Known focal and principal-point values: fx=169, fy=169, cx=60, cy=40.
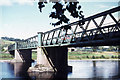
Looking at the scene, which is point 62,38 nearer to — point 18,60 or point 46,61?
point 46,61

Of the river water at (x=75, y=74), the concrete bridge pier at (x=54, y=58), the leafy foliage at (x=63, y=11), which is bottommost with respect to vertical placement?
the river water at (x=75, y=74)

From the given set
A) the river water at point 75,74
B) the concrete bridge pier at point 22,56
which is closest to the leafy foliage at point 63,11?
the river water at point 75,74

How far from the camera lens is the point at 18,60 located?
234 ft

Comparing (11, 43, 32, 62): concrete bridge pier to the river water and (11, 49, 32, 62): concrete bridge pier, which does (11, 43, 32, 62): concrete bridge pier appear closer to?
(11, 49, 32, 62): concrete bridge pier

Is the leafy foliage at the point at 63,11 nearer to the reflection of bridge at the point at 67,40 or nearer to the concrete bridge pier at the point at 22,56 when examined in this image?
the reflection of bridge at the point at 67,40

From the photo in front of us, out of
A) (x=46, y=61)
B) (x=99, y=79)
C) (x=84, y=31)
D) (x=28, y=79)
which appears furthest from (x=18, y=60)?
(x=84, y=31)

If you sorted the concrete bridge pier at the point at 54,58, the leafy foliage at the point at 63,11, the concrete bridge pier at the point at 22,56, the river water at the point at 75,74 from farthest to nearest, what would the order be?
1. the concrete bridge pier at the point at 22,56
2. the concrete bridge pier at the point at 54,58
3. the river water at the point at 75,74
4. the leafy foliage at the point at 63,11

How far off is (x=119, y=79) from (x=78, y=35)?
427 inches

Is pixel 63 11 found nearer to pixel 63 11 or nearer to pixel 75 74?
pixel 63 11

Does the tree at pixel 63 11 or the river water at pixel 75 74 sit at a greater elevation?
the tree at pixel 63 11

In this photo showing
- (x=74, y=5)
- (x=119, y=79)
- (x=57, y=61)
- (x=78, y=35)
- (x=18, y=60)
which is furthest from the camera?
(x=18, y=60)

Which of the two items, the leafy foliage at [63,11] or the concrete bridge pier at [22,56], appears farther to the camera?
the concrete bridge pier at [22,56]

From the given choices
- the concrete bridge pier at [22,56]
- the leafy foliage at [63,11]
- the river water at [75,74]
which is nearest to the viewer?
the leafy foliage at [63,11]

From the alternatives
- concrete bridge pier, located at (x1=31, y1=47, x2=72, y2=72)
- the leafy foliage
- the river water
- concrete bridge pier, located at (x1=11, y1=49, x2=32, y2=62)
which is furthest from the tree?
concrete bridge pier, located at (x1=11, y1=49, x2=32, y2=62)
